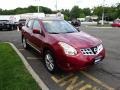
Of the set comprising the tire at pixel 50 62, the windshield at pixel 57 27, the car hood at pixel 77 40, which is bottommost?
the tire at pixel 50 62

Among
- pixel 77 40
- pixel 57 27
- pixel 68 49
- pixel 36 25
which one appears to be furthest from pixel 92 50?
pixel 36 25

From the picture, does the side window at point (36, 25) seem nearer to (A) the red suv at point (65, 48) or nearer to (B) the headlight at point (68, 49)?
(A) the red suv at point (65, 48)

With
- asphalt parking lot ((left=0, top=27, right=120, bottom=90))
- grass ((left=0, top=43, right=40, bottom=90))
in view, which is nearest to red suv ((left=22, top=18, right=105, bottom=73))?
asphalt parking lot ((left=0, top=27, right=120, bottom=90))

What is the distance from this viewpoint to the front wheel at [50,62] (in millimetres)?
8035

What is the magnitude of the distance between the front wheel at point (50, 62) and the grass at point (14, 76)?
2.30ft

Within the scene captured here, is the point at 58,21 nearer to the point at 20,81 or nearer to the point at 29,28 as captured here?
the point at 29,28

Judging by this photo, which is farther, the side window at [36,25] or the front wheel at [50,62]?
the side window at [36,25]

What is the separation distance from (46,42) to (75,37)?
914 millimetres

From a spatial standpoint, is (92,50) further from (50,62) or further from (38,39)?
(38,39)

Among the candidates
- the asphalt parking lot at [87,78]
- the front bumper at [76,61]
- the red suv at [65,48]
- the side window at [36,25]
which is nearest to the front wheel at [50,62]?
the red suv at [65,48]

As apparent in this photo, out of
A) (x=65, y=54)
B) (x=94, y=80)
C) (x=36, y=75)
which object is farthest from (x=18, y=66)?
(x=94, y=80)

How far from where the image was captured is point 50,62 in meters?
8.27

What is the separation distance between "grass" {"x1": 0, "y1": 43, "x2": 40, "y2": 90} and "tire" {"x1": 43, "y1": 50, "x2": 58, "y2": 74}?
0.70 meters

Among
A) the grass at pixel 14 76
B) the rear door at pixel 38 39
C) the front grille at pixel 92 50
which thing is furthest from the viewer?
the rear door at pixel 38 39
